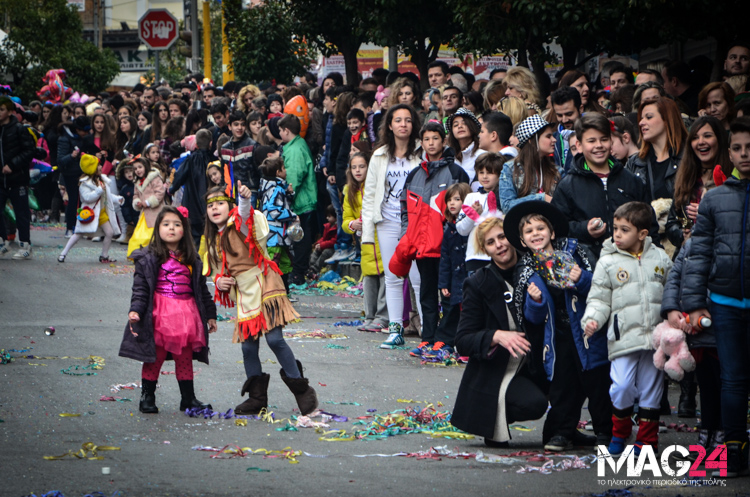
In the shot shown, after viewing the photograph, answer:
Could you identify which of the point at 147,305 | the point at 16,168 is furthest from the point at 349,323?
the point at 16,168

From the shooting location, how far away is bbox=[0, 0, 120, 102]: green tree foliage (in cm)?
4384

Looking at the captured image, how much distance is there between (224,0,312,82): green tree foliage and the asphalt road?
48.1 ft

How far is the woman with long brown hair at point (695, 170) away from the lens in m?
6.88

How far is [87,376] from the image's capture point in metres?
8.43

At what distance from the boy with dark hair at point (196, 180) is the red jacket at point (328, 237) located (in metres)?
1.77

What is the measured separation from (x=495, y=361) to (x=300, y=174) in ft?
25.6

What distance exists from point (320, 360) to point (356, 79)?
44.3ft

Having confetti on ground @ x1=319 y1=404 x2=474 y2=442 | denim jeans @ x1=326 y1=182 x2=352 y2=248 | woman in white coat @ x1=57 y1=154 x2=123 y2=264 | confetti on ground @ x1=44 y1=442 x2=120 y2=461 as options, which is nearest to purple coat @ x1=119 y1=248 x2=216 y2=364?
confetti on ground @ x1=44 y1=442 x2=120 y2=461

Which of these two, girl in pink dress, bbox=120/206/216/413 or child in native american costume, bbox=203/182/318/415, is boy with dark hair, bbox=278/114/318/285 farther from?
girl in pink dress, bbox=120/206/216/413

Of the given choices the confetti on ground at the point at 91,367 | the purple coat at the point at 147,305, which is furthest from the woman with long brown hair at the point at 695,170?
the confetti on ground at the point at 91,367

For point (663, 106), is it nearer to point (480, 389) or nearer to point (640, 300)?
point (640, 300)

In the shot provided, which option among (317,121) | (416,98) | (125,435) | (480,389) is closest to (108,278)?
(317,121)

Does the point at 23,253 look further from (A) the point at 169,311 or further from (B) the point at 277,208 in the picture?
(A) the point at 169,311

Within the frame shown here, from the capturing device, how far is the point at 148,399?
7277 millimetres
